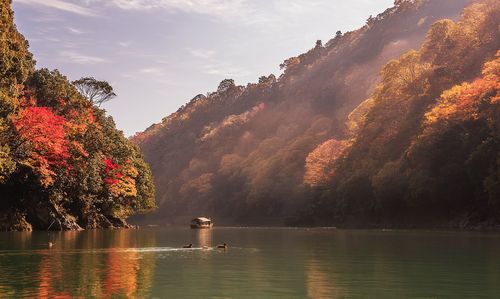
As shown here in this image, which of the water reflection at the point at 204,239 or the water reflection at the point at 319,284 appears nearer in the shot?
the water reflection at the point at 319,284

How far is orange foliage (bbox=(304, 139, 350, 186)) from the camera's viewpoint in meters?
115

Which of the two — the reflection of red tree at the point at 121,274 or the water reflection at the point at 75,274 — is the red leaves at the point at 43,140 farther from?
the reflection of red tree at the point at 121,274

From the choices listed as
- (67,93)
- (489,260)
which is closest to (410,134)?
(67,93)

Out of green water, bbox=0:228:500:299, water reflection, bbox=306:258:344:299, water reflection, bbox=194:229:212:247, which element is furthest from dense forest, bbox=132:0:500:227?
water reflection, bbox=306:258:344:299

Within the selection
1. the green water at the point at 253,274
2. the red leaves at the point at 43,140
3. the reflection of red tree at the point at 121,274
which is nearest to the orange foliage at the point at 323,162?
the red leaves at the point at 43,140

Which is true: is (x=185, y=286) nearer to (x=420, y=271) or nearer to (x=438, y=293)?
(x=438, y=293)

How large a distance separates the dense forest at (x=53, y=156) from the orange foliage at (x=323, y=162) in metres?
35.5

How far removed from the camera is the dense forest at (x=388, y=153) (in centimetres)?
7275

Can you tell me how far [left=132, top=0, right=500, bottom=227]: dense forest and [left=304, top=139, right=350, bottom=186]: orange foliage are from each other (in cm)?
28

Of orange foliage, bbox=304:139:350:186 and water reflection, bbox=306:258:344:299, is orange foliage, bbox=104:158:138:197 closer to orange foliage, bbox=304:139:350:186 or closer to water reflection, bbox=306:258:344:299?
orange foliage, bbox=304:139:350:186

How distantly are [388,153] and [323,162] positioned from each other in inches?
1081

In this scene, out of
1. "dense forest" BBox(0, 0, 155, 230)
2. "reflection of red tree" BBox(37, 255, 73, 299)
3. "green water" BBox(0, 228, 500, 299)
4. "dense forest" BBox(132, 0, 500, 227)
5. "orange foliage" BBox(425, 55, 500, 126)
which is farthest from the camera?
"dense forest" BBox(132, 0, 500, 227)

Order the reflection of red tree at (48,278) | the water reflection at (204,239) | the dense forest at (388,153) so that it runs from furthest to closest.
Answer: the dense forest at (388,153)
the water reflection at (204,239)
the reflection of red tree at (48,278)

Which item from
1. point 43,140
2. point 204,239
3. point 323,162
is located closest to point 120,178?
point 43,140
